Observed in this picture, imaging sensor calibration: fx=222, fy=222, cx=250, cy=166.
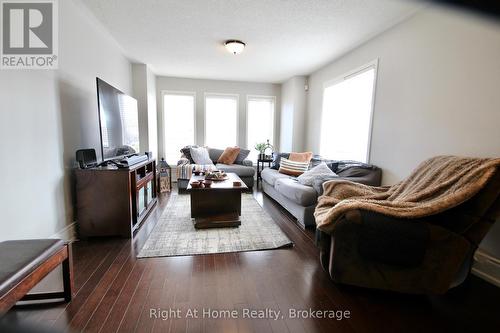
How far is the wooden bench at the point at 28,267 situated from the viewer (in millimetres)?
966

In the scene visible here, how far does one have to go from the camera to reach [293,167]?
388cm

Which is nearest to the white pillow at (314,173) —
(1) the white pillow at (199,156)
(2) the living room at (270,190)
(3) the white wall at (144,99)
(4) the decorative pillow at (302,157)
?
(2) the living room at (270,190)

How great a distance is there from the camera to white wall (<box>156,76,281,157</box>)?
5.18 m

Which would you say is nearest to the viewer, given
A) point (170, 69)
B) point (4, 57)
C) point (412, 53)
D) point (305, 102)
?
point (4, 57)

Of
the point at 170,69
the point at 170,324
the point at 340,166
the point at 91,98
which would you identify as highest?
the point at 170,69

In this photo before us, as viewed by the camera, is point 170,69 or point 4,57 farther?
point 170,69

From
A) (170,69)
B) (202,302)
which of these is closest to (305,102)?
(170,69)

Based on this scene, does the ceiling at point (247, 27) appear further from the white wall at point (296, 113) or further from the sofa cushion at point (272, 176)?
the sofa cushion at point (272, 176)

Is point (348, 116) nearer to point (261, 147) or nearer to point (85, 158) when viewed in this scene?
point (261, 147)

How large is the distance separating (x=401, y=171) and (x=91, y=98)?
148 inches

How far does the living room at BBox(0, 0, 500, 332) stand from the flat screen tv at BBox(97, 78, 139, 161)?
3 centimetres

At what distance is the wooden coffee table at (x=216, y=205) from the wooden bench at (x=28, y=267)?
1.29 m

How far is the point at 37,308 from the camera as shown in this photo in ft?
4.49

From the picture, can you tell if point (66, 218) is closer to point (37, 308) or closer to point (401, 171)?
point (37, 308)
